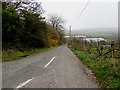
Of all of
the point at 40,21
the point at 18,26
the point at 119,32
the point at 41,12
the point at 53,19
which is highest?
the point at 53,19

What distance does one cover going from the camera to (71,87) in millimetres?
5043

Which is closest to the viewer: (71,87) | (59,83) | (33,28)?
(71,87)

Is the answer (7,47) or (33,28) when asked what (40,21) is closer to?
(33,28)

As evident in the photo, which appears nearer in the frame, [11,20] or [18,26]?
[11,20]

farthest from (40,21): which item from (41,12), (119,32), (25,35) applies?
(119,32)

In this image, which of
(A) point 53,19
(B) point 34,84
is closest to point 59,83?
(B) point 34,84

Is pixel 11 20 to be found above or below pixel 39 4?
below

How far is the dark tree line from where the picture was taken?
17.0 meters

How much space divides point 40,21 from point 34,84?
22749 millimetres

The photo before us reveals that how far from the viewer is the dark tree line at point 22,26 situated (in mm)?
16967

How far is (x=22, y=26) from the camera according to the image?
19188 millimetres

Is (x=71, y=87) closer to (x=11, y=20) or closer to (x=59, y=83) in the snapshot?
(x=59, y=83)

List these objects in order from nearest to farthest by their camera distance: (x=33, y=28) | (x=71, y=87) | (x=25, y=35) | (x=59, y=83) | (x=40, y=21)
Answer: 1. (x=71, y=87)
2. (x=59, y=83)
3. (x=25, y=35)
4. (x=33, y=28)
5. (x=40, y=21)

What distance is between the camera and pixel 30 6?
84.1 ft
